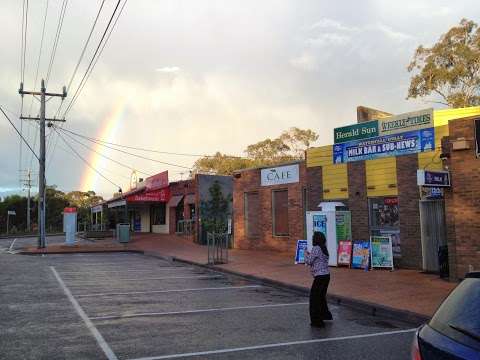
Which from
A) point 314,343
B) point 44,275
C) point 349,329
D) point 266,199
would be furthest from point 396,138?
point 44,275

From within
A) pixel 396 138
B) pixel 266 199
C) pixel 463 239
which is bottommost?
pixel 463 239

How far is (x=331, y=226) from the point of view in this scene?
18.2 metres

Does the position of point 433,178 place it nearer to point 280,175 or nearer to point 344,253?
point 344,253

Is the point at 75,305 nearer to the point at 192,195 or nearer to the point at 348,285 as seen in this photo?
the point at 348,285

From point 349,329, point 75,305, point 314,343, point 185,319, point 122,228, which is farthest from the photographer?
point 122,228

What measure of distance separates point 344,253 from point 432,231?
3.04 metres

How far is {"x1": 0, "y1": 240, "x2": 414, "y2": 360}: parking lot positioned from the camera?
23.2ft

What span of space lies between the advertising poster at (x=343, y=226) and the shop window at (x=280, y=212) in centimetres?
515

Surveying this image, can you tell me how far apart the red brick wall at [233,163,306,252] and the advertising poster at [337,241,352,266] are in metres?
4.64

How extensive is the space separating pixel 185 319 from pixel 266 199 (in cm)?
1584

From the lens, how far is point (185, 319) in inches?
372

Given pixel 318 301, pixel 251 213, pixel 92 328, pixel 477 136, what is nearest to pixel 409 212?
pixel 477 136

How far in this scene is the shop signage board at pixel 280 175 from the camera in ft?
75.8

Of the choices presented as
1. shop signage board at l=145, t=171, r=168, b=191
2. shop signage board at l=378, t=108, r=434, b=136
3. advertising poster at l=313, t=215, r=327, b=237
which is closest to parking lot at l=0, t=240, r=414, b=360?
advertising poster at l=313, t=215, r=327, b=237
